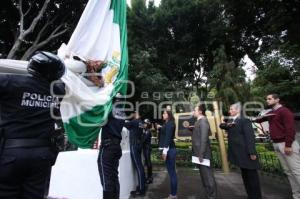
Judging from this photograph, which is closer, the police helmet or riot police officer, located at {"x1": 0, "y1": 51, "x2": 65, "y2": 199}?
riot police officer, located at {"x1": 0, "y1": 51, "x2": 65, "y2": 199}

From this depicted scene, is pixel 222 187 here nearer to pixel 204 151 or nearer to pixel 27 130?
pixel 204 151

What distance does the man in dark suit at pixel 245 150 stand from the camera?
16.6 feet

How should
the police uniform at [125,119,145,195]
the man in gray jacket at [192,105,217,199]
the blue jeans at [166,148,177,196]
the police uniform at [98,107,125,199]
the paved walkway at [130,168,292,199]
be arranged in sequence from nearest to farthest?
the police uniform at [98,107,125,199]
the man in gray jacket at [192,105,217,199]
the blue jeans at [166,148,177,196]
the police uniform at [125,119,145,195]
the paved walkway at [130,168,292,199]

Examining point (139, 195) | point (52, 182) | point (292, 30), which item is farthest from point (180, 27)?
point (52, 182)

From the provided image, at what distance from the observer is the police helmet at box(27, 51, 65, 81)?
2.62 m

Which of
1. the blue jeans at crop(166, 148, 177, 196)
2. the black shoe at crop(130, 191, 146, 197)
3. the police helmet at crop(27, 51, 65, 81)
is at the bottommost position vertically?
the black shoe at crop(130, 191, 146, 197)

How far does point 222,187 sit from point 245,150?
2.19 meters

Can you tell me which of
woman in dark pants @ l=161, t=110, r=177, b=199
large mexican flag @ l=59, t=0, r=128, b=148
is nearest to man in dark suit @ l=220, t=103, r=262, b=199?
woman in dark pants @ l=161, t=110, r=177, b=199

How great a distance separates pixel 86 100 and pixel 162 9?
17859 mm

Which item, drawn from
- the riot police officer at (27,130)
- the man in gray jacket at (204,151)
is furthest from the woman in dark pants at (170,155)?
the riot police officer at (27,130)

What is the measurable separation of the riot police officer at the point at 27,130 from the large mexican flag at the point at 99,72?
1.11m

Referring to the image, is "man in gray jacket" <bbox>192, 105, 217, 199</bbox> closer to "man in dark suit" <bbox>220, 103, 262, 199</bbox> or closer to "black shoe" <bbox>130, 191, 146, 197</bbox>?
"man in dark suit" <bbox>220, 103, 262, 199</bbox>

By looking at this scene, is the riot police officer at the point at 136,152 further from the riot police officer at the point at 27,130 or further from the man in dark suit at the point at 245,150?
the riot police officer at the point at 27,130

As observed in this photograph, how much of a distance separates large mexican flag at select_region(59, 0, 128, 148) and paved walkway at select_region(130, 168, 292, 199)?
2.28 m
